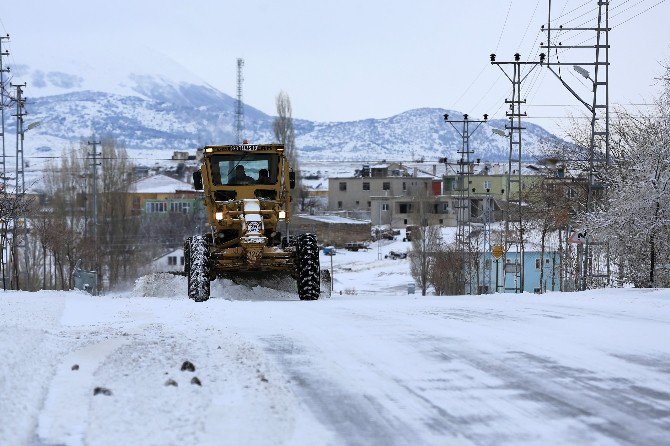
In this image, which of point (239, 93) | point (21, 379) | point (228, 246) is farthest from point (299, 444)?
point (239, 93)

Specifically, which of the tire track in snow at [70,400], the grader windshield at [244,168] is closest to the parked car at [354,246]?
the grader windshield at [244,168]

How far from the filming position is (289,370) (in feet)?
27.8

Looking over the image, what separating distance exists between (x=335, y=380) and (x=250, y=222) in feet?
39.6

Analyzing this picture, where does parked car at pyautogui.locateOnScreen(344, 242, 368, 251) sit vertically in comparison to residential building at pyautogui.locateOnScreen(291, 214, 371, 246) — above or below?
below

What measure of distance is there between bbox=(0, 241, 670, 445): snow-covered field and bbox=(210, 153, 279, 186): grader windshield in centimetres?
750

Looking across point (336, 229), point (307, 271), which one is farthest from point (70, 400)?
point (336, 229)

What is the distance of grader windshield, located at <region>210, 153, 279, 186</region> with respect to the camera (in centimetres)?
2091

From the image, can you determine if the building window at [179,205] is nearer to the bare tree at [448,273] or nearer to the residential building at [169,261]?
the residential building at [169,261]

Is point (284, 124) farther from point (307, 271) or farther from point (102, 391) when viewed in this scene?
point (102, 391)

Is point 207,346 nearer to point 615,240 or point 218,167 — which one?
point 218,167

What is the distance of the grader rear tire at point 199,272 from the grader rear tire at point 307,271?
1.92 meters

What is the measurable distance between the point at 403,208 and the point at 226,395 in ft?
395

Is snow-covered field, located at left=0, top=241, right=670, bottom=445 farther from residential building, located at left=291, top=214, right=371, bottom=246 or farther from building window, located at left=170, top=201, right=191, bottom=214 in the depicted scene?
building window, located at left=170, top=201, right=191, bottom=214

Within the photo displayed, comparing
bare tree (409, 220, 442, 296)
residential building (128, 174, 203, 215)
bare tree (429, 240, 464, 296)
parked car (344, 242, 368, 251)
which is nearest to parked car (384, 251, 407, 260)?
parked car (344, 242, 368, 251)
